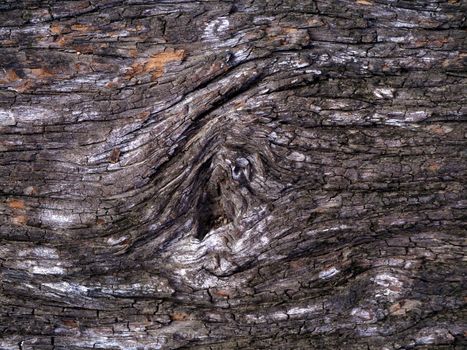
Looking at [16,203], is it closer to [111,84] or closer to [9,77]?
[9,77]

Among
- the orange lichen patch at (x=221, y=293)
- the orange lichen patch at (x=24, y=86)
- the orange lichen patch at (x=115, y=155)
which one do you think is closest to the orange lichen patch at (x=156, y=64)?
the orange lichen patch at (x=115, y=155)

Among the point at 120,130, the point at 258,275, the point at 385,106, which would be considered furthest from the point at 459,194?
the point at 120,130

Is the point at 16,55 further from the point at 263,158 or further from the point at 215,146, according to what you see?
the point at 263,158

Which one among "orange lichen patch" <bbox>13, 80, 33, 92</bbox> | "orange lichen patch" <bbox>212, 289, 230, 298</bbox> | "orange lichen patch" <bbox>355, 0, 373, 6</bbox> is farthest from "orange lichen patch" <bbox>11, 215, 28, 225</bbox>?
"orange lichen patch" <bbox>355, 0, 373, 6</bbox>

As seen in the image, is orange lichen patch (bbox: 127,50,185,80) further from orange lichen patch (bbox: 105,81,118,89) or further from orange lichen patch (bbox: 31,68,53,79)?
orange lichen patch (bbox: 31,68,53,79)

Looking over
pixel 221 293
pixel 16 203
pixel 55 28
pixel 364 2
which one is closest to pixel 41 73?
pixel 55 28

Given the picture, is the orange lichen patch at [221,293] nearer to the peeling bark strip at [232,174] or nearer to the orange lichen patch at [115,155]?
the peeling bark strip at [232,174]
